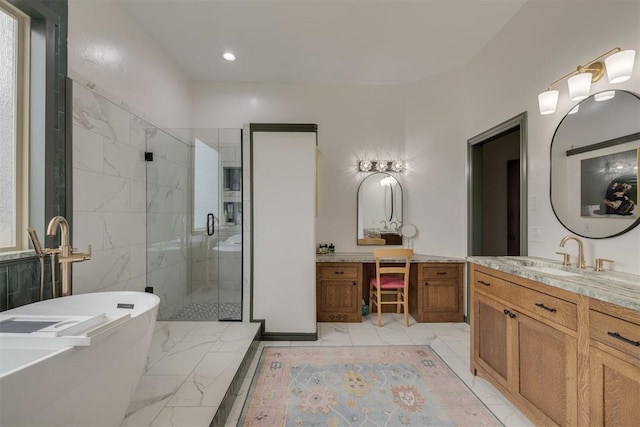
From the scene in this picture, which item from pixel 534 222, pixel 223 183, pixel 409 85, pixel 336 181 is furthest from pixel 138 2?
pixel 534 222

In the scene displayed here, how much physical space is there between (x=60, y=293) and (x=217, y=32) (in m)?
2.58

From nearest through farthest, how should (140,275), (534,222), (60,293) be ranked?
(60,293), (534,222), (140,275)

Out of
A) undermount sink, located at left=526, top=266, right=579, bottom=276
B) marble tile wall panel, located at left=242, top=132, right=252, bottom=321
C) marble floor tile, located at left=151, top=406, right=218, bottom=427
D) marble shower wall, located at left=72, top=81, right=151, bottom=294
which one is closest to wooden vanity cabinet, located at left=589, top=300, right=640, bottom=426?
undermount sink, located at left=526, top=266, right=579, bottom=276

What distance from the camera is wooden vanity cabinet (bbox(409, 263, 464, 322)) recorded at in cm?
299

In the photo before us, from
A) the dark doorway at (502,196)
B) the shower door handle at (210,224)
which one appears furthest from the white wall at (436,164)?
the shower door handle at (210,224)

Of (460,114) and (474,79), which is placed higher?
(474,79)

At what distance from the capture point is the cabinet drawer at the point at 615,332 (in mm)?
984

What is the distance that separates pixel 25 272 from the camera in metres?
1.44

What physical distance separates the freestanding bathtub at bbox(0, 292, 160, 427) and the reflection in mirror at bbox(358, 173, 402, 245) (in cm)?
265

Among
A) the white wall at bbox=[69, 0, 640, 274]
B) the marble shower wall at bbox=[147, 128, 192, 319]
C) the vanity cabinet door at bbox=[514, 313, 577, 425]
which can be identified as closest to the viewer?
the vanity cabinet door at bbox=[514, 313, 577, 425]

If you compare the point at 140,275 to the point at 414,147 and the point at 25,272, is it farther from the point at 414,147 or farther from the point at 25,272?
the point at 414,147

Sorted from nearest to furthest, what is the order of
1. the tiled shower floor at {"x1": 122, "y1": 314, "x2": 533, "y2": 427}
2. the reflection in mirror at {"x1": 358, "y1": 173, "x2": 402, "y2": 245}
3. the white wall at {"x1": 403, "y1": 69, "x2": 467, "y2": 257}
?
the tiled shower floor at {"x1": 122, "y1": 314, "x2": 533, "y2": 427} → the white wall at {"x1": 403, "y1": 69, "x2": 467, "y2": 257} → the reflection in mirror at {"x1": 358, "y1": 173, "x2": 402, "y2": 245}

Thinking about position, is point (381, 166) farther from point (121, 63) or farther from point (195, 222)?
point (121, 63)

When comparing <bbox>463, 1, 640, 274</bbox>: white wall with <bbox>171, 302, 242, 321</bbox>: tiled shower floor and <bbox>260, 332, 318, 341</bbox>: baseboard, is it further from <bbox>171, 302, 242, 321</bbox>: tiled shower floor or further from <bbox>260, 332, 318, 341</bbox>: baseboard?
<bbox>171, 302, 242, 321</bbox>: tiled shower floor
